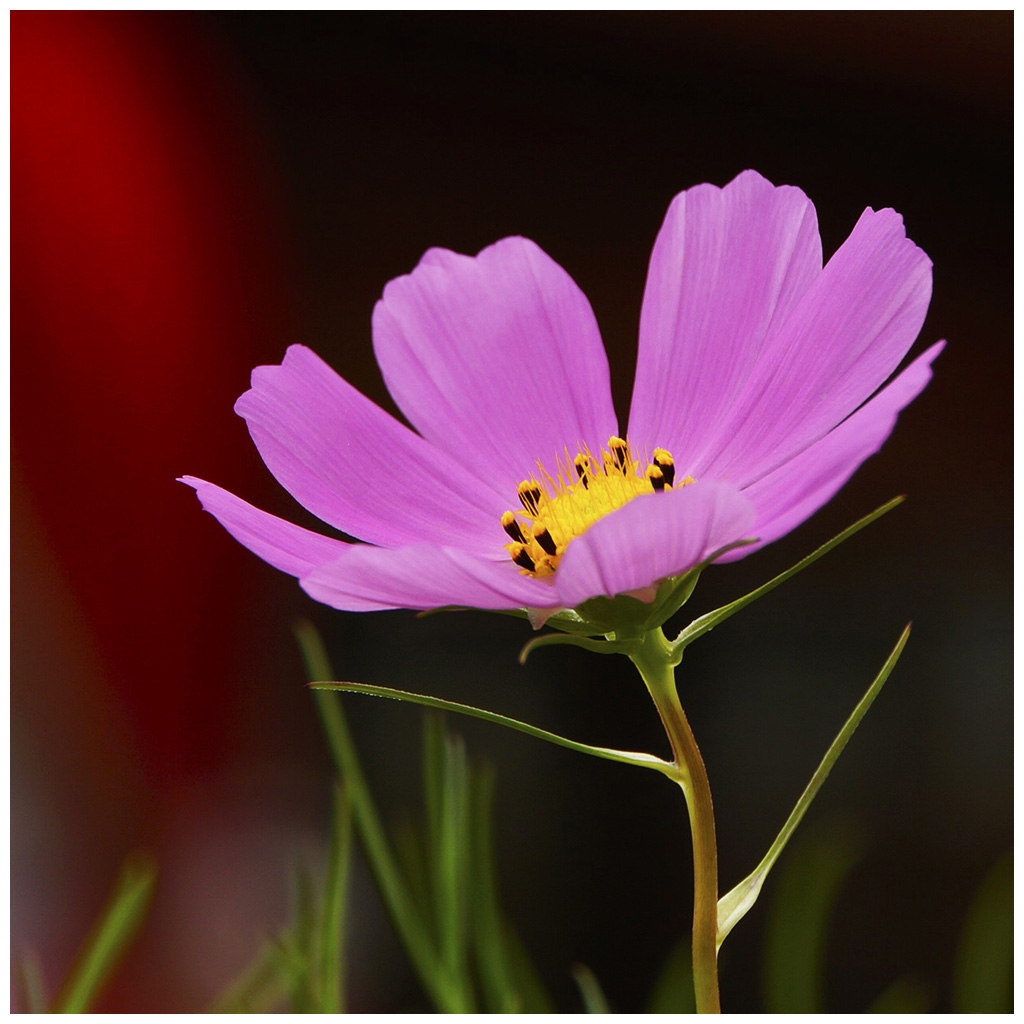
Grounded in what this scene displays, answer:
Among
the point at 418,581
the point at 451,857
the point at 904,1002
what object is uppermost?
the point at 418,581

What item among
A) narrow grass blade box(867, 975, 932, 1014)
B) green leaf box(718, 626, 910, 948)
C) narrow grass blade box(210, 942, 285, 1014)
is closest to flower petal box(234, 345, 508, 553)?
green leaf box(718, 626, 910, 948)

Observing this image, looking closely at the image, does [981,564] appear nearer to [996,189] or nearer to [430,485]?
[996,189]

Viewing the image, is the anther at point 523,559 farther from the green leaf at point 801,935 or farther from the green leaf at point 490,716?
the green leaf at point 801,935

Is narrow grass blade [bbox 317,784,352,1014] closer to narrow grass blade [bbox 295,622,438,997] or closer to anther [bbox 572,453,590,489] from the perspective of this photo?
narrow grass blade [bbox 295,622,438,997]

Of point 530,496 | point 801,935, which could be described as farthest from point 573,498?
point 801,935

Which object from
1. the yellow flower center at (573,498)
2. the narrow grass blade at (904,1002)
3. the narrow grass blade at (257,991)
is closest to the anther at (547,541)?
the yellow flower center at (573,498)

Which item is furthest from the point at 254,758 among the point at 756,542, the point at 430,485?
the point at 756,542

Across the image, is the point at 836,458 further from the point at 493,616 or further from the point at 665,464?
the point at 493,616
